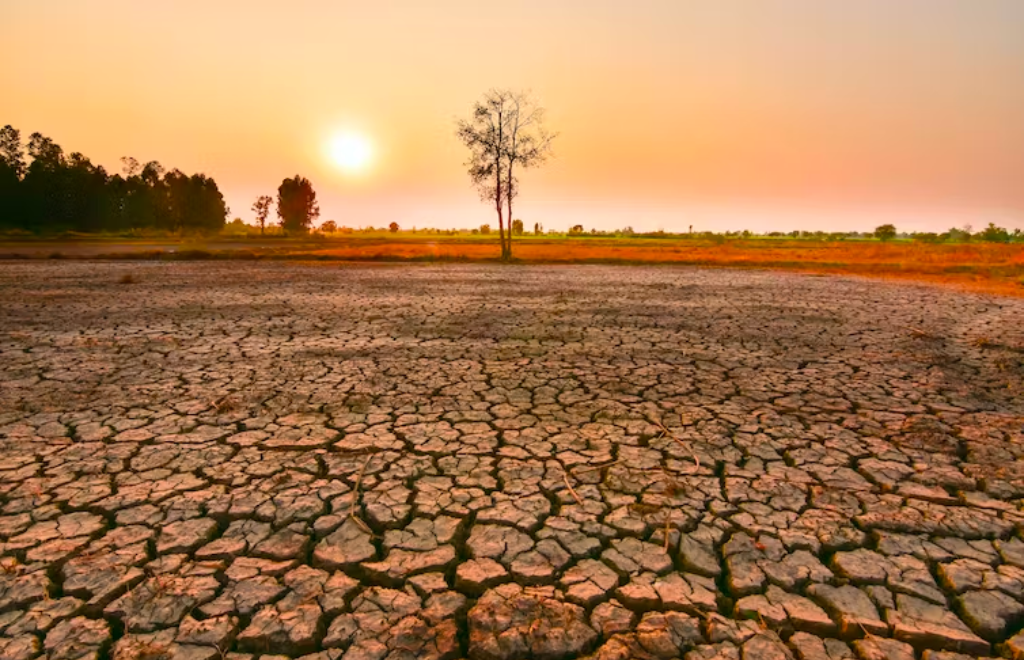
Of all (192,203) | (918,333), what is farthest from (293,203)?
(918,333)

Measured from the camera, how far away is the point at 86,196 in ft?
175

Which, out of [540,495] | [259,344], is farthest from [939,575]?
[259,344]

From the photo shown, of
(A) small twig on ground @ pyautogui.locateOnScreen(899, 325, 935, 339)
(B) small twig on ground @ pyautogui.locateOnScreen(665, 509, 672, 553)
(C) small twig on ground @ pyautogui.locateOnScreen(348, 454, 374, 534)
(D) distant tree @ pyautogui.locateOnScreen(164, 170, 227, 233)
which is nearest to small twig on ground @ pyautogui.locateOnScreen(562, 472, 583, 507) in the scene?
(B) small twig on ground @ pyautogui.locateOnScreen(665, 509, 672, 553)

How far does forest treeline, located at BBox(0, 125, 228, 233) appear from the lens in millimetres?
48812

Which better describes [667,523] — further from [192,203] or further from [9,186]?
[192,203]

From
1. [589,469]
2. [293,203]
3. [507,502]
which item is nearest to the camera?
[507,502]

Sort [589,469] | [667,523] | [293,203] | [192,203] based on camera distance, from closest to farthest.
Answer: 1. [667,523]
2. [589,469]
3. [192,203]
4. [293,203]

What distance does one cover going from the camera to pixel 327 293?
13.5 meters

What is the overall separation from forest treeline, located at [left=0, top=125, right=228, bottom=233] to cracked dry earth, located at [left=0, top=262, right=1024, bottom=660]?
58.6m

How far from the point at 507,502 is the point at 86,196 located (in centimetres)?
6830

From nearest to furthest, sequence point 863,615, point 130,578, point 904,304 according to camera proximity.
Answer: point 863,615 → point 130,578 → point 904,304

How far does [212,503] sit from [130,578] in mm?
681

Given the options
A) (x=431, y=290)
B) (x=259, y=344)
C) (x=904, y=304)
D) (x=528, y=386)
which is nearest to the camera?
(x=528, y=386)

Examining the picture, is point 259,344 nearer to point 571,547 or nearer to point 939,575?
point 571,547
